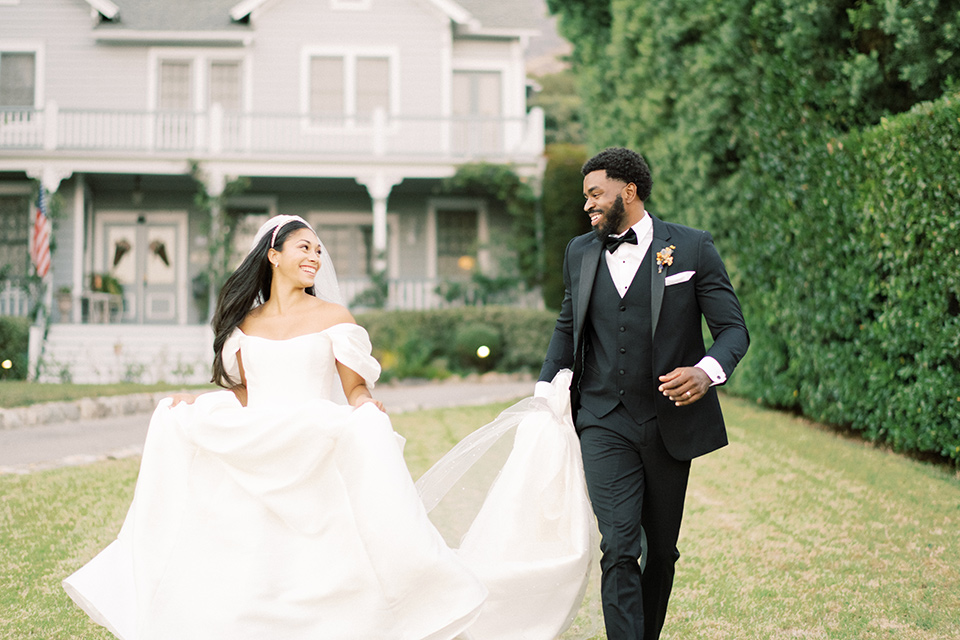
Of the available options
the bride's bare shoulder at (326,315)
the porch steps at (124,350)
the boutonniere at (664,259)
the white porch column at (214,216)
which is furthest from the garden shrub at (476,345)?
the boutonniere at (664,259)

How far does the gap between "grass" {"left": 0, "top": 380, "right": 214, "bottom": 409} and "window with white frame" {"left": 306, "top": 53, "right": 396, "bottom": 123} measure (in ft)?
27.5

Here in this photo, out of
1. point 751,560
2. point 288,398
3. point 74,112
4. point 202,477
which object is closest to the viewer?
point 202,477

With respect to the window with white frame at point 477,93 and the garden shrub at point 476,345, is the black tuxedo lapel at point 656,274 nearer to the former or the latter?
the garden shrub at point 476,345

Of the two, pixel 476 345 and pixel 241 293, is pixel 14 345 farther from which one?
pixel 241 293

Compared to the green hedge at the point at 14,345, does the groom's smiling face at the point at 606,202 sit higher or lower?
higher

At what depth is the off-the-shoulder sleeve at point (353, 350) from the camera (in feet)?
11.5

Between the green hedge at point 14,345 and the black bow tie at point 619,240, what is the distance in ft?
43.9

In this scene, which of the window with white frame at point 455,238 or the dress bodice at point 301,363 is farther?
the window with white frame at point 455,238

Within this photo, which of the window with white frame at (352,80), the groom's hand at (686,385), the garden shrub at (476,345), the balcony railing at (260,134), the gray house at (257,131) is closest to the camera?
the groom's hand at (686,385)

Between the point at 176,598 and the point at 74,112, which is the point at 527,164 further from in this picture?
the point at 176,598

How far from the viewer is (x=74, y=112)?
17828 mm

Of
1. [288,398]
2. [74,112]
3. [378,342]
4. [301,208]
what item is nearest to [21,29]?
[74,112]

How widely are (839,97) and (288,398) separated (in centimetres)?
697

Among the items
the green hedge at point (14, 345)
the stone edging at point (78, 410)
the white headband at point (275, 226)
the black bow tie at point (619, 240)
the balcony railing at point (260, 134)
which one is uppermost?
the balcony railing at point (260, 134)
